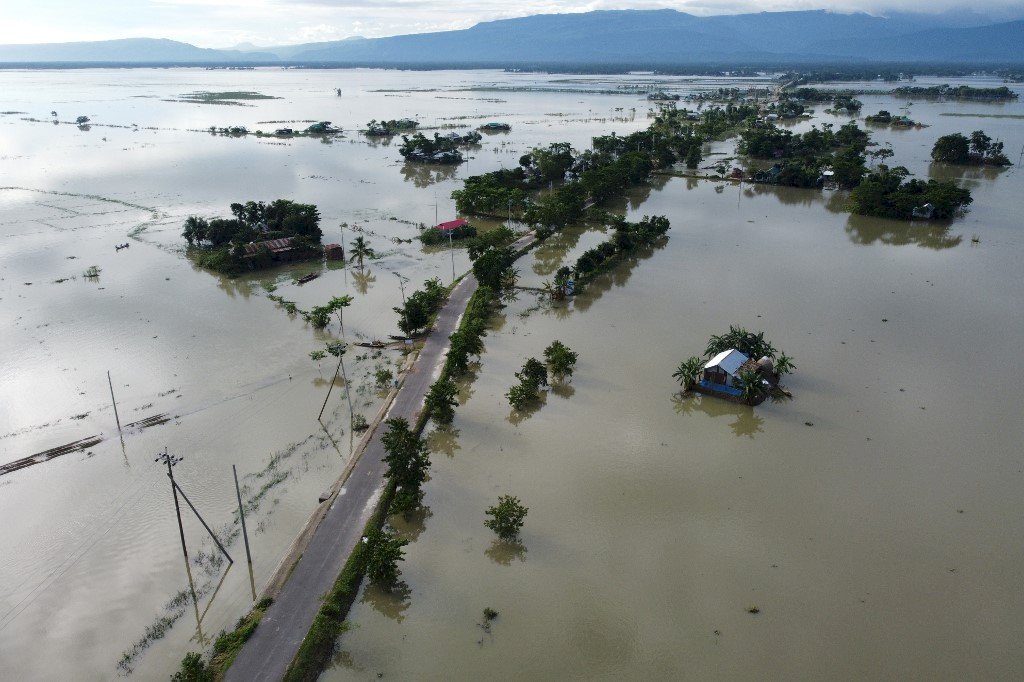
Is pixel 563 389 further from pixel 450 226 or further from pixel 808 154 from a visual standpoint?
pixel 808 154

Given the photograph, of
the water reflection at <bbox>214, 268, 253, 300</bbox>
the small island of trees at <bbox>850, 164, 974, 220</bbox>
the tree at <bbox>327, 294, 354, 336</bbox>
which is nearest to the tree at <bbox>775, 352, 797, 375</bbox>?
the tree at <bbox>327, 294, 354, 336</bbox>

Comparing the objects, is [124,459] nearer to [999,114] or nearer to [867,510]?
[867,510]

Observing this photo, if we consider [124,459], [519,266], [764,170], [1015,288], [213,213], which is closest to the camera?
[124,459]

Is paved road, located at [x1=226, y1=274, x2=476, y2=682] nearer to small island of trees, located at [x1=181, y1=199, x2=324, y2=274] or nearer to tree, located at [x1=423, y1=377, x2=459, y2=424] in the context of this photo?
tree, located at [x1=423, y1=377, x2=459, y2=424]

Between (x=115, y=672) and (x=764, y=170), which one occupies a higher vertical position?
(x=764, y=170)

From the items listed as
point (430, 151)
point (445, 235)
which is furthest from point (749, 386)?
point (430, 151)

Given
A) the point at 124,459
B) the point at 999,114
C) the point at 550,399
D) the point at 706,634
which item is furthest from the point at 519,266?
the point at 999,114

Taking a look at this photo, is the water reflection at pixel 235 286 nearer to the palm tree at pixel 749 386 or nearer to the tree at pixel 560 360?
the tree at pixel 560 360
